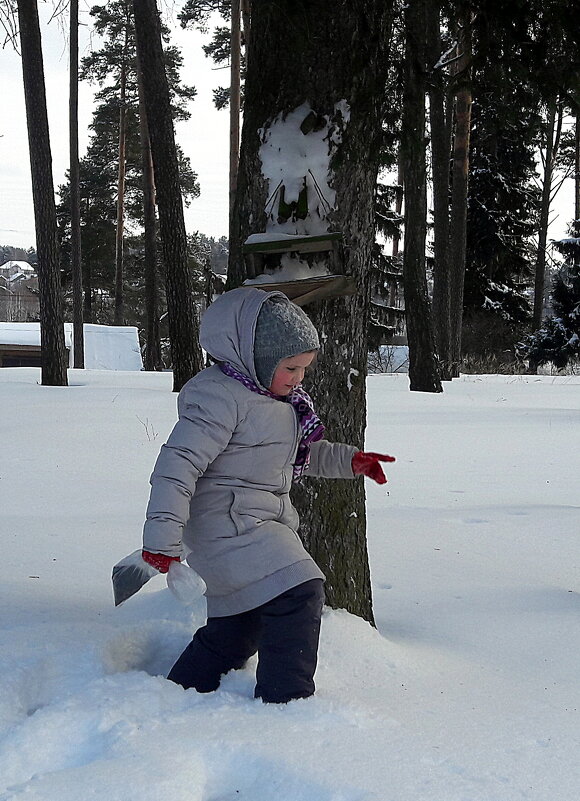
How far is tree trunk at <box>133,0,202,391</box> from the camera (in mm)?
9172

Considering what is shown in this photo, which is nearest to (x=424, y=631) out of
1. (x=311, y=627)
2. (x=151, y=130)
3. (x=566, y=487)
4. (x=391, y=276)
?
(x=311, y=627)

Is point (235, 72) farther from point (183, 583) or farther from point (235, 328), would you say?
point (183, 583)

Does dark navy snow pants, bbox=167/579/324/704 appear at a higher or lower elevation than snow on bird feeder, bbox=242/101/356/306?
lower

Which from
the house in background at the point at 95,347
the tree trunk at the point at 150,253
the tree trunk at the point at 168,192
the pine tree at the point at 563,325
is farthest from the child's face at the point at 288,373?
the pine tree at the point at 563,325

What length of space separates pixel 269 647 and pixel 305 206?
1.44 metres

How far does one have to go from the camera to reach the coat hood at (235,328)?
2.29m

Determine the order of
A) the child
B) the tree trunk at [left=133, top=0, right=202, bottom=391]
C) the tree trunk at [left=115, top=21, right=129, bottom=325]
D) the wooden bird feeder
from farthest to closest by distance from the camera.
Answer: the tree trunk at [left=115, top=21, right=129, bottom=325] < the tree trunk at [left=133, top=0, right=202, bottom=391] < the wooden bird feeder < the child

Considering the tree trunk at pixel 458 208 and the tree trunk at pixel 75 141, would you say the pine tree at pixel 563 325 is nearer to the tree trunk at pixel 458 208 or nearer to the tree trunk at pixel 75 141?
the tree trunk at pixel 458 208

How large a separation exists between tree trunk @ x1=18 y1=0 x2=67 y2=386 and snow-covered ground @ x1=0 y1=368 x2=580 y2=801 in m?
5.56

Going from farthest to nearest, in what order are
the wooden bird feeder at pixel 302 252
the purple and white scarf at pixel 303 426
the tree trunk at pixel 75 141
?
the tree trunk at pixel 75 141 < the wooden bird feeder at pixel 302 252 < the purple and white scarf at pixel 303 426

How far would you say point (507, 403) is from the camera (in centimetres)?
1055

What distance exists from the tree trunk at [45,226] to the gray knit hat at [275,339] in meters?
9.26

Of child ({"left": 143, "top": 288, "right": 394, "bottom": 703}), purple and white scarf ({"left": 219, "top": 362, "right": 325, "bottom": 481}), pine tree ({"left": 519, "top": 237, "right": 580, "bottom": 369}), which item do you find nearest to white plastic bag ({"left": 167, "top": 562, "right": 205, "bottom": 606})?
child ({"left": 143, "top": 288, "right": 394, "bottom": 703})

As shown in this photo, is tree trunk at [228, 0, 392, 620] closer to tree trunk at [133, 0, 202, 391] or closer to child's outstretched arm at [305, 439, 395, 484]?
child's outstretched arm at [305, 439, 395, 484]
